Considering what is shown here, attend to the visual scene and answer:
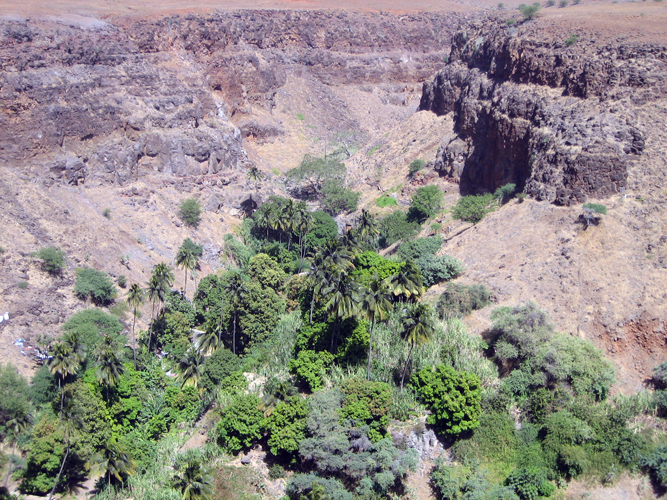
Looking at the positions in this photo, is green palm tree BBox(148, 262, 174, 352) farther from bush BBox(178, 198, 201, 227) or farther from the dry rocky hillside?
bush BBox(178, 198, 201, 227)

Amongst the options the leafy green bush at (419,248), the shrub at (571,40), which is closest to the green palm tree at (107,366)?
the leafy green bush at (419,248)

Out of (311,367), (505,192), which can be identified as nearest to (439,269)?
(505,192)

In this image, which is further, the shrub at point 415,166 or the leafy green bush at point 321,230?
the shrub at point 415,166

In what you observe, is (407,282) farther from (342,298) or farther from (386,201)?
(386,201)

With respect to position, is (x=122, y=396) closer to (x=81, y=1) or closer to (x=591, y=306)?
(x=591, y=306)

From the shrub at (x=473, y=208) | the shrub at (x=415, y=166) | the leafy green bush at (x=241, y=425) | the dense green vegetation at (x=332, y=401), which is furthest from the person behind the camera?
the shrub at (x=415, y=166)

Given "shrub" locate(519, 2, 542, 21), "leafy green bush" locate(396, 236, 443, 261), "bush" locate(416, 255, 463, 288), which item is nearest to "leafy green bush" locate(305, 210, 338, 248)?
"leafy green bush" locate(396, 236, 443, 261)

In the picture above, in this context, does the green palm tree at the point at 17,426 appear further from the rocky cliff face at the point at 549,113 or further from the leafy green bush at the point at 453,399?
the rocky cliff face at the point at 549,113
